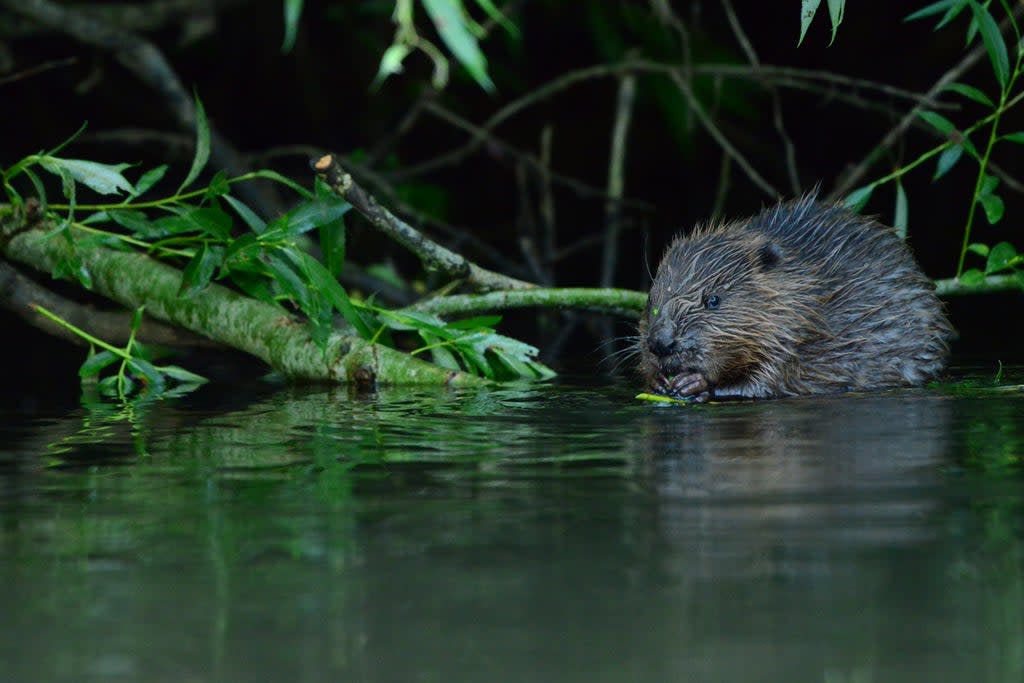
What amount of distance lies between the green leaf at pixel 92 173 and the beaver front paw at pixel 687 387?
1677 millimetres

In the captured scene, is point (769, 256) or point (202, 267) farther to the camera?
point (769, 256)

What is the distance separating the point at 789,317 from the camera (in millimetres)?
4871

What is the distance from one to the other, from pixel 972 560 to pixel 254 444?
6.16 ft

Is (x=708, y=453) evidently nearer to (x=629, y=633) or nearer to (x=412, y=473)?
(x=412, y=473)

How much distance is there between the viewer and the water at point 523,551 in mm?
1822

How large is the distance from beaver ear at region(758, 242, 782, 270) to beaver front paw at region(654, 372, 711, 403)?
18.0 inches

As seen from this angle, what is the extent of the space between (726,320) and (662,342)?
26 centimetres

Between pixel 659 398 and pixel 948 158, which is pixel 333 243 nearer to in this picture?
pixel 659 398

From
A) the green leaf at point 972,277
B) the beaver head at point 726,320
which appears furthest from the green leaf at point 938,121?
the beaver head at point 726,320

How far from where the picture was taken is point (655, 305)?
4.91 meters

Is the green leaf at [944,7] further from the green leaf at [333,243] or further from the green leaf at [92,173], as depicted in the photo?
the green leaf at [92,173]

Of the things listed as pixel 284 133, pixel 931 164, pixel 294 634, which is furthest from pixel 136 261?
pixel 931 164

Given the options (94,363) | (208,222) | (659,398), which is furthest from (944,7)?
(94,363)

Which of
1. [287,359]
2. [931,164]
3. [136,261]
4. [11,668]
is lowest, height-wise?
[11,668]
